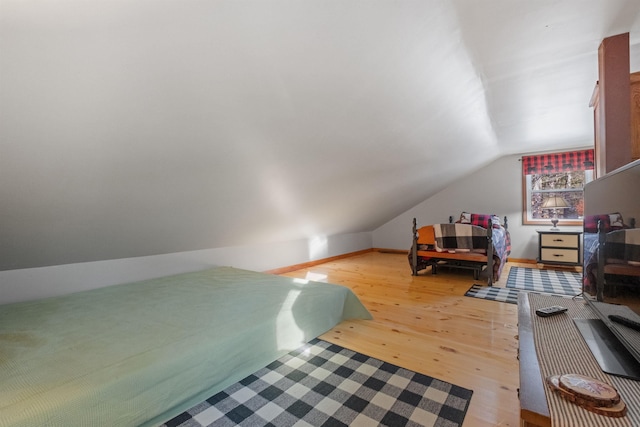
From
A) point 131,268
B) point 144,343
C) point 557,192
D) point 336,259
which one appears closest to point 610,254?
point 144,343

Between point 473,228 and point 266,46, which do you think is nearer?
point 266,46

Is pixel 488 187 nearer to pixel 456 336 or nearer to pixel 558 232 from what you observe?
pixel 558 232

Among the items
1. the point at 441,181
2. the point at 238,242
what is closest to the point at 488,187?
the point at 441,181

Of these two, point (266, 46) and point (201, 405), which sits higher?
point (266, 46)

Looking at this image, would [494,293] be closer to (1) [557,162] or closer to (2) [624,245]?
(2) [624,245]

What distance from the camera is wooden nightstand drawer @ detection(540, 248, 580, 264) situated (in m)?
4.39

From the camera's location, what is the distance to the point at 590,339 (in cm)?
109

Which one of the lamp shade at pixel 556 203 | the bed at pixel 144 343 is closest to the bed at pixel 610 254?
the bed at pixel 144 343

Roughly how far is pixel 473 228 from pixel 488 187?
2.21m

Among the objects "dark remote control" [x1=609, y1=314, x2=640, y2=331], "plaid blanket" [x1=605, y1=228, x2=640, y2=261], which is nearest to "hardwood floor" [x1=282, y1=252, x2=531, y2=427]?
"dark remote control" [x1=609, y1=314, x2=640, y2=331]

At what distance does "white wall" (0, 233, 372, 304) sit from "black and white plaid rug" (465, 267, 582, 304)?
260cm

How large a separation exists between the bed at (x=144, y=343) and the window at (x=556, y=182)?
14.5 feet

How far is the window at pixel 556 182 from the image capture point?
4836 mm

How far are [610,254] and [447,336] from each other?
4.34ft
